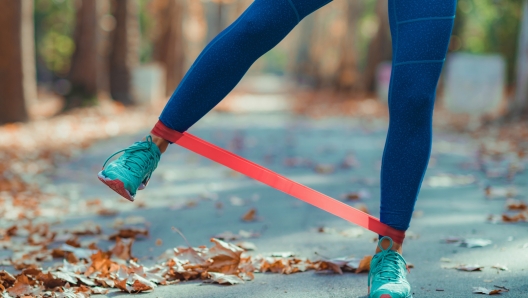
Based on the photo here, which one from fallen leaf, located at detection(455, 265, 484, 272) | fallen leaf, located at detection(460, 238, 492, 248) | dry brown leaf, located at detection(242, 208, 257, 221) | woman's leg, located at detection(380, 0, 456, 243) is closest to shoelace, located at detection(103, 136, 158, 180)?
woman's leg, located at detection(380, 0, 456, 243)

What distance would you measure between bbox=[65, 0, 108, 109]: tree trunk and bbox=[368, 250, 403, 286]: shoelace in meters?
12.5

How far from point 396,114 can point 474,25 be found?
44168mm

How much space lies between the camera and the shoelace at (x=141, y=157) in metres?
2.20

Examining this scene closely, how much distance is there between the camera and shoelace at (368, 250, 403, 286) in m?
2.22

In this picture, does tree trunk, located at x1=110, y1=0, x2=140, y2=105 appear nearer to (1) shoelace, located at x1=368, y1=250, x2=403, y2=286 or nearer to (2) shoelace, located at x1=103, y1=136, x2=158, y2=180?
(2) shoelace, located at x1=103, y1=136, x2=158, y2=180

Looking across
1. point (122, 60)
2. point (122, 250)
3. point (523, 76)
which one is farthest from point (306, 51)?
point (122, 250)

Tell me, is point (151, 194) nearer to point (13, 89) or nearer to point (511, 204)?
point (511, 204)

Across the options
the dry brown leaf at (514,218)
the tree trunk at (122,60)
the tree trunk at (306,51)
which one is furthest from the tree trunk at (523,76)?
the tree trunk at (306,51)

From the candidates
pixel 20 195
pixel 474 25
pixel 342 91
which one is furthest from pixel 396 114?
pixel 474 25

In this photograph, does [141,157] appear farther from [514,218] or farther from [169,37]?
[169,37]

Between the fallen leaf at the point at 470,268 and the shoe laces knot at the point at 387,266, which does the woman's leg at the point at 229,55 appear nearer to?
the shoe laces knot at the point at 387,266

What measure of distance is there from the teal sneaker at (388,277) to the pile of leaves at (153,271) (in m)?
0.44

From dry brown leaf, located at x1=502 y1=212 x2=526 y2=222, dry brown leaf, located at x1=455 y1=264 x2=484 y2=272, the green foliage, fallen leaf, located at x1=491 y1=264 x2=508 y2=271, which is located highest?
the green foliage

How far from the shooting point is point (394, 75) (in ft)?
7.39
